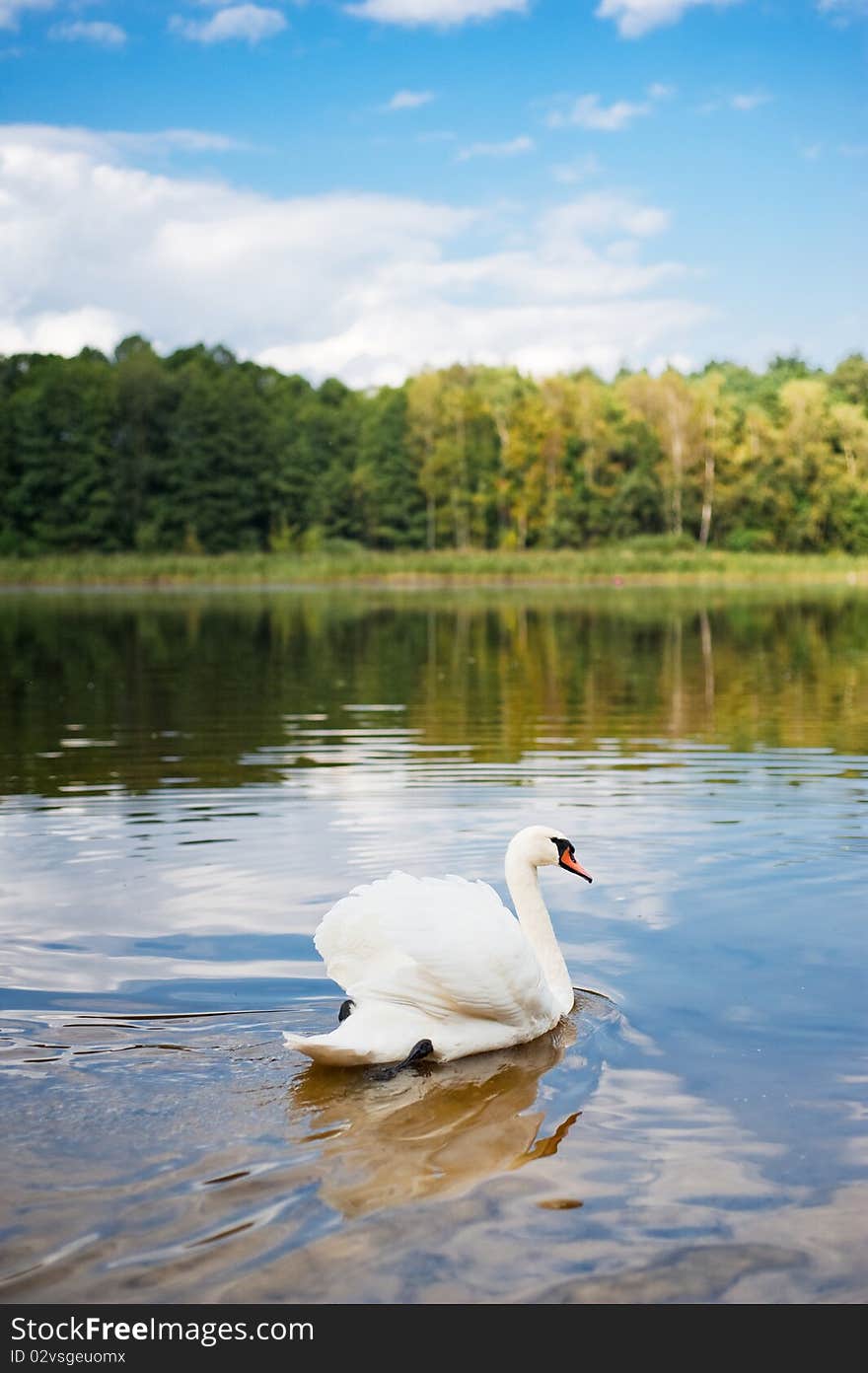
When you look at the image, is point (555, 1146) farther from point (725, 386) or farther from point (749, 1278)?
point (725, 386)

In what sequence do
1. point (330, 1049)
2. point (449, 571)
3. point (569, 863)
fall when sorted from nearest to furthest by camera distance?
point (330, 1049) → point (569, 863) → point (449, 571)

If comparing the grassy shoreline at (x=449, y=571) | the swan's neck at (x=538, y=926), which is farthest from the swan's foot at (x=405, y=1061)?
the grassy shoreline at (x=449, y=571)

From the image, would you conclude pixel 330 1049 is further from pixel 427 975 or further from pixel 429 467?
pixel 429 467

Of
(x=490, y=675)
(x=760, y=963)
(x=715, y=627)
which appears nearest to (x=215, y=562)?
(x=715, y=627)

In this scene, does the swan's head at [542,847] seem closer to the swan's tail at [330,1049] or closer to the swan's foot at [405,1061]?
the swan's foot at [405,1061]

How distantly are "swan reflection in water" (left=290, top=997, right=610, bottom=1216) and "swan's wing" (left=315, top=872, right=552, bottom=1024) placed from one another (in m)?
0.26

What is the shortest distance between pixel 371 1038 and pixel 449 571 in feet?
212

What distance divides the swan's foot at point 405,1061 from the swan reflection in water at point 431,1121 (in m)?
0.03

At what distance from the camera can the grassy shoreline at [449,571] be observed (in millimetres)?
69250

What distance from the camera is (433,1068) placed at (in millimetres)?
6211

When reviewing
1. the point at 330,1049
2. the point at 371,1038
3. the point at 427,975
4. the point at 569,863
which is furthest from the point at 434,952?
the point at 569,863

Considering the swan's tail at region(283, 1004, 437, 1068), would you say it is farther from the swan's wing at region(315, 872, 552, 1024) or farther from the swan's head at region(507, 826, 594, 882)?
the swan's head at region(507, 826, 594, 882)

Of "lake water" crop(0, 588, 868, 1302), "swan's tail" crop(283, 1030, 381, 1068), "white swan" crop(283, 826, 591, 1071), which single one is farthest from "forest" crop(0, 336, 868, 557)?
"swan's tail" crop(283, 1030, 381, 1068)

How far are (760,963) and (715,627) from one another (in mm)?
29699
